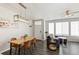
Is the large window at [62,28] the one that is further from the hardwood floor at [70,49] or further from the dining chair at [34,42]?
the dining chair at [34,42]

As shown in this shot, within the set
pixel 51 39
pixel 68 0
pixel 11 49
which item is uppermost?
pixel 68 0

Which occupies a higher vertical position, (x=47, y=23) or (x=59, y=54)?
(x=47, y=23)

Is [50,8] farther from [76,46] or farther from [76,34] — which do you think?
[76,46]

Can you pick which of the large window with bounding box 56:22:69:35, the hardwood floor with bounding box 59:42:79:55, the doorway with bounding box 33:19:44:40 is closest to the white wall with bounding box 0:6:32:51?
the doorway with bounding box 33:19:44:40

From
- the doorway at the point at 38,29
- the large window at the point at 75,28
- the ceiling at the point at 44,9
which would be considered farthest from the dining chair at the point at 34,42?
the large window at the point at 75,28

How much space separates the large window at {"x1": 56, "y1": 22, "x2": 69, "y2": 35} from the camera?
1.87 meters

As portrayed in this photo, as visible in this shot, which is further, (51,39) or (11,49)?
(51,39)

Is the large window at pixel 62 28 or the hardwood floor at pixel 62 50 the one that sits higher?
the large window at pixel 62 28

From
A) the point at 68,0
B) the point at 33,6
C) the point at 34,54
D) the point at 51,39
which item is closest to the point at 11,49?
the point at 34,54

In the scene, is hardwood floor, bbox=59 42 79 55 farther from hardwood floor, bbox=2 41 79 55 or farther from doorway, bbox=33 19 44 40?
doorway, bbox=33 19 44 40

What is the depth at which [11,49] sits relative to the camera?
1791mm

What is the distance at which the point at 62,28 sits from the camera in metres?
1.90

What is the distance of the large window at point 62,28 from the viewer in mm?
1871
